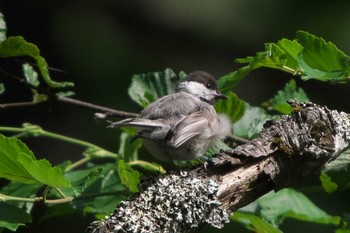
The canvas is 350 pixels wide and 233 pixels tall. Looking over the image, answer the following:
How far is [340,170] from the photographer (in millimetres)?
2670

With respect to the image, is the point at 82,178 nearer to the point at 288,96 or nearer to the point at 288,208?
the point at 288,208

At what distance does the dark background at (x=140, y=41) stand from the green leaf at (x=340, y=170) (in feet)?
9.05

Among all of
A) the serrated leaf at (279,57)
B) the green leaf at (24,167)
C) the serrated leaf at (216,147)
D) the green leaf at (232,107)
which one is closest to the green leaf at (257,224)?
the serrated leaf at (216,147)

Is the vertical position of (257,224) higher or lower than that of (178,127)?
lower

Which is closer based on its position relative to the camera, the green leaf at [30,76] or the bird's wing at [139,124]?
the bird's wing at [139,124]

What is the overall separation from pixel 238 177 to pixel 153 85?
3.47ft

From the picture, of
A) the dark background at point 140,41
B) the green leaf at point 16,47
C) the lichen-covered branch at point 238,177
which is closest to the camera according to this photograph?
the lichen-covered branch at point 238,177

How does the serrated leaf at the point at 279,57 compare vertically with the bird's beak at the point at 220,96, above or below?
above

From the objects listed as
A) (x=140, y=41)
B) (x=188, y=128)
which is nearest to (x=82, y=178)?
(x=188, y=128)

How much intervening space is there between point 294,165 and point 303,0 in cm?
521

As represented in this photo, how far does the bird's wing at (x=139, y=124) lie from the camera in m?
2.65

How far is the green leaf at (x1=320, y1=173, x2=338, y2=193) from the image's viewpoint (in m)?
2.73

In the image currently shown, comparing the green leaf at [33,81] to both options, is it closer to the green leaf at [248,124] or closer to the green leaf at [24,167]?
the green leaf at [248,124]

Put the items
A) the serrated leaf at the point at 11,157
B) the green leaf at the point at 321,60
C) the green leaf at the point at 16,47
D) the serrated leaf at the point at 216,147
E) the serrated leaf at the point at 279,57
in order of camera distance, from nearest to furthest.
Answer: the serrated leaf at the point at 11,157
the green leaf at the point at 321,60
the serrated leaf at the point at 279,57
the green leaf at the point at 16,47
the serrated leaf at the point at 216,147
